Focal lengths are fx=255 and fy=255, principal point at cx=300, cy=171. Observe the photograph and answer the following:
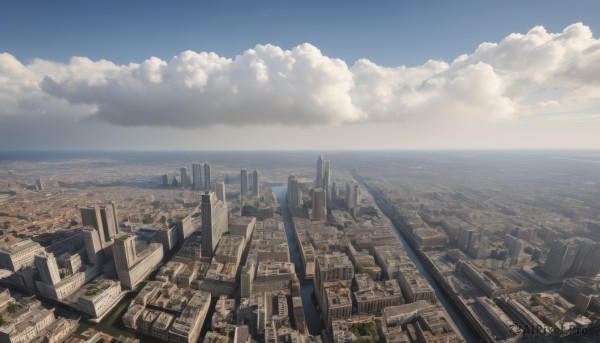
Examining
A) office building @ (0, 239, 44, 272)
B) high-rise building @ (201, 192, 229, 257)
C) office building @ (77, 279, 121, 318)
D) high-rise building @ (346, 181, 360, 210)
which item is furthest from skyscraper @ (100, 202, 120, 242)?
high-rise building @ (346, 181, 360, 210)

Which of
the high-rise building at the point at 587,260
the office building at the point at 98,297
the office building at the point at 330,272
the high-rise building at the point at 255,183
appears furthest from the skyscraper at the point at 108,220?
the high-rise building at the point at 587,260

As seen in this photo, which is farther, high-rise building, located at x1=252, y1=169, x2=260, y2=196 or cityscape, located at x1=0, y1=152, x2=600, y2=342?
high-rise building, located at x1=252, y1=169, x2=260, y2=196

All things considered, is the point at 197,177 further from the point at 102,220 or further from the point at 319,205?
the point at 319,205

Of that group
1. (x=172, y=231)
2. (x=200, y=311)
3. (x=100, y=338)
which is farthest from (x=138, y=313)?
(x=172, y=231)

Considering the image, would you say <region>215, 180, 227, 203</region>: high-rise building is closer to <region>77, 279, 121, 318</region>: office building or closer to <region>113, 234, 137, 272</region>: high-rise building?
<region>113, 234, 137, 272</region>: high-rise building

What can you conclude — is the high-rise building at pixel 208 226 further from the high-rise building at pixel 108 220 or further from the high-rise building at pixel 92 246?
the high-rise building at pixel 108 220

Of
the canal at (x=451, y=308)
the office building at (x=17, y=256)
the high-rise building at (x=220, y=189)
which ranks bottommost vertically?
the canal at (x=451, y=308)
